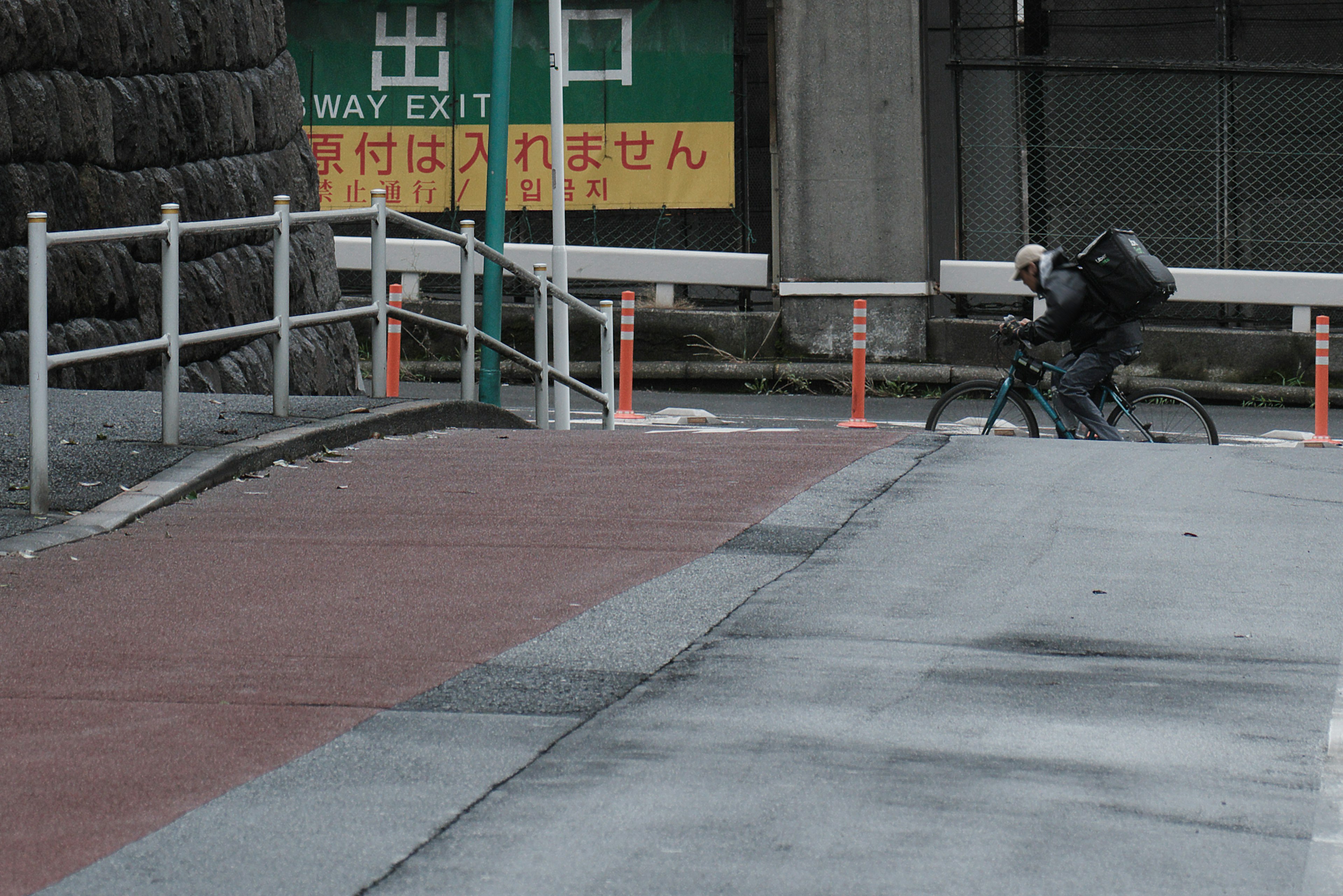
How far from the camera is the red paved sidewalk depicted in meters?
3.85

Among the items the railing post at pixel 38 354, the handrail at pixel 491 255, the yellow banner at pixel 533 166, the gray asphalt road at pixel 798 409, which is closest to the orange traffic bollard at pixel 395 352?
the gray asphalt road at pixel 798 409

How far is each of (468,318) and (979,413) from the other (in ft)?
12.2

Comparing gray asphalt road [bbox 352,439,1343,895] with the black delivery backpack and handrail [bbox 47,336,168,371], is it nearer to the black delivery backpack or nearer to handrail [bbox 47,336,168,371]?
handrail [bbox 47,336,168,371]

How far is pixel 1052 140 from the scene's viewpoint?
18.3 meters

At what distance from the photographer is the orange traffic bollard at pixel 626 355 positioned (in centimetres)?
1566

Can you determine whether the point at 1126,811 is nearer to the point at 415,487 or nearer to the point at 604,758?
the point at 604,758

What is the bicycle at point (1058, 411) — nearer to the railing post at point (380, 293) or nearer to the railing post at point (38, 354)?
the railing post at point (380, 293)

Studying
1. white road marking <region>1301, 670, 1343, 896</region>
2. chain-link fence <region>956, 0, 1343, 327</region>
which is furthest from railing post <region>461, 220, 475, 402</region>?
chain-link fence <region>956, 0, 1343, 327</region>

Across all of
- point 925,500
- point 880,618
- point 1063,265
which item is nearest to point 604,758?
point 880,618

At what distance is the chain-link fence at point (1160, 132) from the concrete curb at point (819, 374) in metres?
1.00

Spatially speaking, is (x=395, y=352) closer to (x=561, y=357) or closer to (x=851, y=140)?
(x=561, y=357)

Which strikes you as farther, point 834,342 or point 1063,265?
point 834,342

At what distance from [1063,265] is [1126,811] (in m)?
7.86

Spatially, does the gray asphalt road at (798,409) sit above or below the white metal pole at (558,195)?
below
